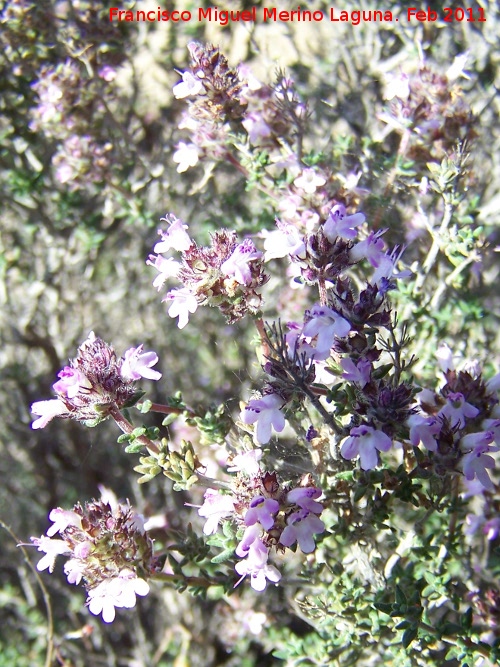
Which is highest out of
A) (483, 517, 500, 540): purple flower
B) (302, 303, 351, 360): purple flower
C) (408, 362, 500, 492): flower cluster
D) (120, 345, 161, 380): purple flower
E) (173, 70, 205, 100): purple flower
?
(173, 70, 205, 100): purple flower

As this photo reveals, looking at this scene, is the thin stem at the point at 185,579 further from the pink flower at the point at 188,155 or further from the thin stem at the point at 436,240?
the pink flower at the point at 188,155

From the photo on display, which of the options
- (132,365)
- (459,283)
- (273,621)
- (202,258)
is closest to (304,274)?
(202,258)

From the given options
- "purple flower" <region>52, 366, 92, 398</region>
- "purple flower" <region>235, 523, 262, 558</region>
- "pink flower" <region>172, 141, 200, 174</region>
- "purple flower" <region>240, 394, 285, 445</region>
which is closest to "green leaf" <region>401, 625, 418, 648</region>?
"purple flower" <region>235, 523, 262, 558</region>

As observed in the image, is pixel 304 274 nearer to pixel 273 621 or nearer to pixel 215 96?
pixel 215 96

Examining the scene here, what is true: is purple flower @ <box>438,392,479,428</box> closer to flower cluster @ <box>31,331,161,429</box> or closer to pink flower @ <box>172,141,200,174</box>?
flower cluster @ <box>31,331,161,429</box>

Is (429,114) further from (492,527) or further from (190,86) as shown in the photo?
(492,527)

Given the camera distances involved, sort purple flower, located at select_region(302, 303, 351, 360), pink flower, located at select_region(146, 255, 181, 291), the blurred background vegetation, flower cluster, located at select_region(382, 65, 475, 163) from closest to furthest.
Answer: purple flower, located at select_region(302, 303, 351, 360) → pink flower, located at select_region(146, 255, 181, 291) → flower cluster, located at select_region(382, 65, 475, 163) → the blurred background vegetation
